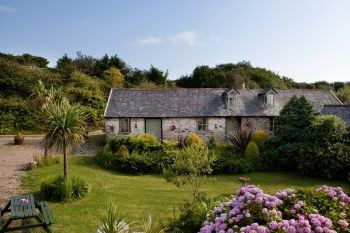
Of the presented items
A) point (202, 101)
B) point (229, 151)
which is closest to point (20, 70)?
point (202, 101)

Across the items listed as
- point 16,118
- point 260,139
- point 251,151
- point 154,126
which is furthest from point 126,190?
point 16,118

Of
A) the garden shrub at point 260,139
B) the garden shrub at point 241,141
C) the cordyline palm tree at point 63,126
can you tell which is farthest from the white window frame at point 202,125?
the cordyline palm tree at point 63,126

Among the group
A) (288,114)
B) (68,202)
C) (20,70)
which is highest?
(20,70)

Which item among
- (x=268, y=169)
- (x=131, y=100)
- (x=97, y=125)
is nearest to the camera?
(x=268, y=169)

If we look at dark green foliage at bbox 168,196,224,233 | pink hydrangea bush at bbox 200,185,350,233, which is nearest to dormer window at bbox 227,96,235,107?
dark green foliage at bbox 168,196,224,233

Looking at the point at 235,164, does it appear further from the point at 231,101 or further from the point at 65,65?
the point at 65,65

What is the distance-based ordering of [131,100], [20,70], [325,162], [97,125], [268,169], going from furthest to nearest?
1. [20,70]
2. [97,125]
3. [131,100]
4. [268,169]
5. [325,162]

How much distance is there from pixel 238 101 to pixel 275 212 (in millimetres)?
26364

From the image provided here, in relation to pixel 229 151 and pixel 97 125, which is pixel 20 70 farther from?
pixel 229 151

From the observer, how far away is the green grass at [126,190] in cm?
1354

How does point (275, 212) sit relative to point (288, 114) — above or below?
below

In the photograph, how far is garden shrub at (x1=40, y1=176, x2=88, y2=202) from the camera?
50.3 ft

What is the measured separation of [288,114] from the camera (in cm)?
2412

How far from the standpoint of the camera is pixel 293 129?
23.3 meters
